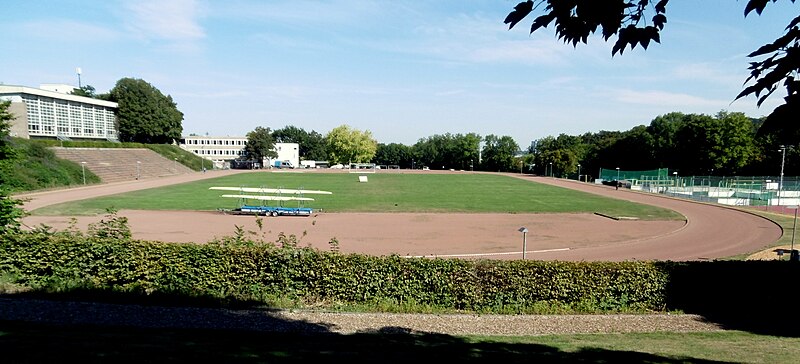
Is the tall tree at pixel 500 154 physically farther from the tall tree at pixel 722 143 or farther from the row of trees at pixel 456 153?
the tall tree at pixel 722 143

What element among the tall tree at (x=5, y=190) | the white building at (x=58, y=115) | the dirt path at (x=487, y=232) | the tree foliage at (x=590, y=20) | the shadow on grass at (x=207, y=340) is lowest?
the dirt path at (x=487, y=232)

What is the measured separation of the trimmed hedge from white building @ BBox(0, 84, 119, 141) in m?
59.0

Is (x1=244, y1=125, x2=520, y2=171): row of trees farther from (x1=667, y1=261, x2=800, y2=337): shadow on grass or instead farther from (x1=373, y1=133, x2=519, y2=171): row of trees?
(x1=667, y1=261, x2=800, y2=337): shadow on grass

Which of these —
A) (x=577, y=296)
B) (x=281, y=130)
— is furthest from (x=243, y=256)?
(x=281, y=130)

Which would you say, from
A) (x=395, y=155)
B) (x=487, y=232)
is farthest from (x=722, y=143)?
(x=395, y=155)

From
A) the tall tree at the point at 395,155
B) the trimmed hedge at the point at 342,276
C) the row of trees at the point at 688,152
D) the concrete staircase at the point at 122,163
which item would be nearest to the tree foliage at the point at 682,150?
the row of trees at the point at 688,152

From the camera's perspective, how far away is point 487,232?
28.0 m

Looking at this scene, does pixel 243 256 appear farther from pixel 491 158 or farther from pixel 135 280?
pixel 491 158

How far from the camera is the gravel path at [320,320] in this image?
909 centimetres

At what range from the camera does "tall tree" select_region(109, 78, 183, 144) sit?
92250mm

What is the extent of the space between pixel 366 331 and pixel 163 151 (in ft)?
320

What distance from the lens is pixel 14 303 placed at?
975 centimetres

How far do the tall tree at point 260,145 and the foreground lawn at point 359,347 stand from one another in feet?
383

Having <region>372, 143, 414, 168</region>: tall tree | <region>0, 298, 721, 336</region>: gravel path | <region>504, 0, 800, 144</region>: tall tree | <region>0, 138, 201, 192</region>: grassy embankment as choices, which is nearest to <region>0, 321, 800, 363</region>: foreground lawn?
<region>0, 298, 721, 336</region>: gravel path
